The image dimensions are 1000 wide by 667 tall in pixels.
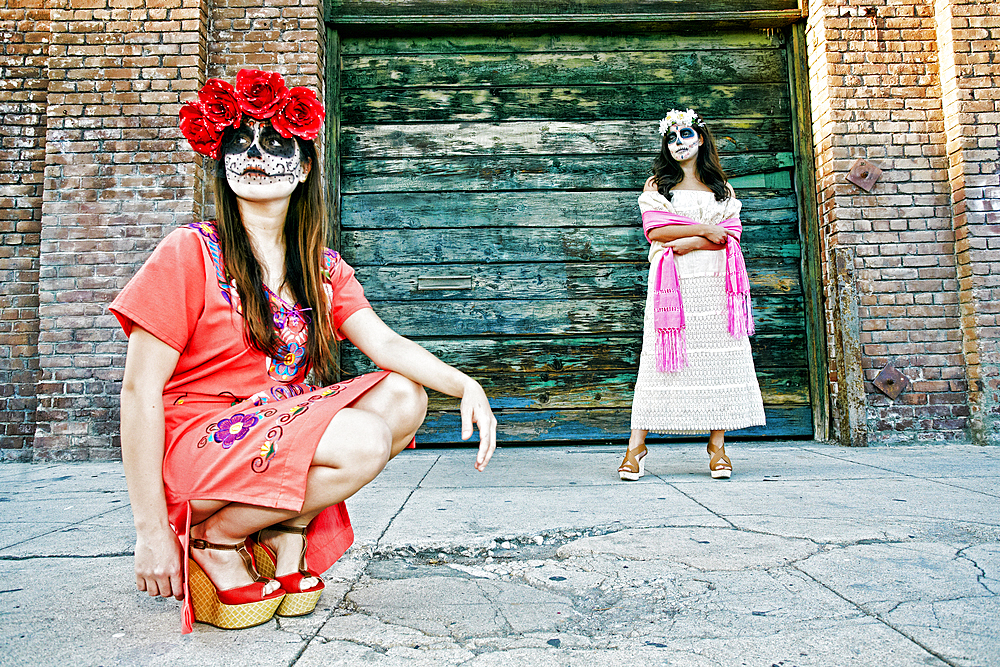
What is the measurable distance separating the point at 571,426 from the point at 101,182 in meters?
3.27

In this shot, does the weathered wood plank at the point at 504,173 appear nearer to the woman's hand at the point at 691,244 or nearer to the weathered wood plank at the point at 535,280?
the weathered wood plank at the point at 535,280

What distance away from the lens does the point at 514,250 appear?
14.8ft

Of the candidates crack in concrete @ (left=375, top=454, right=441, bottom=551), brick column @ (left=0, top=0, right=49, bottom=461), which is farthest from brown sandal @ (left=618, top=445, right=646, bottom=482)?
brick column @ (left=0, top=0, right=49, bottom=461)

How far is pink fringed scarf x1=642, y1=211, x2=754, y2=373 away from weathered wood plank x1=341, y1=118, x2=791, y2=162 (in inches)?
56.4

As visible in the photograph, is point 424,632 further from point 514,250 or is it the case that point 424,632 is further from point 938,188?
point 938,188

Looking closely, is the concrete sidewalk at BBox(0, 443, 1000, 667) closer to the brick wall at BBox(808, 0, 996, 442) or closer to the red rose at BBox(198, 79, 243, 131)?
the red rose at BBox(198, 79, 243, 131)

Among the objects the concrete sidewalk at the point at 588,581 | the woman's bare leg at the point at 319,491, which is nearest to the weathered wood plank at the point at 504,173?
the concrete sidewalk at the point at 588,581

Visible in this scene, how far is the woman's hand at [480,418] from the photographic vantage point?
1496mm

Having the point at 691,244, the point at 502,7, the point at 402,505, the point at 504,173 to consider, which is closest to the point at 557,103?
the point at 504,173

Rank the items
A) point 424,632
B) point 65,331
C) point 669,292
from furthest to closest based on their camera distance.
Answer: point 65,331
point 669,292
point 424,632

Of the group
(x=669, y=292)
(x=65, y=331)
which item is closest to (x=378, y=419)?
(x=669, y=292)

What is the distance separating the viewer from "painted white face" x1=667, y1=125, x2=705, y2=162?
338cm

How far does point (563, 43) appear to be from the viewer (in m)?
4.66

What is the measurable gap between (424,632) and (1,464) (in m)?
3.87
